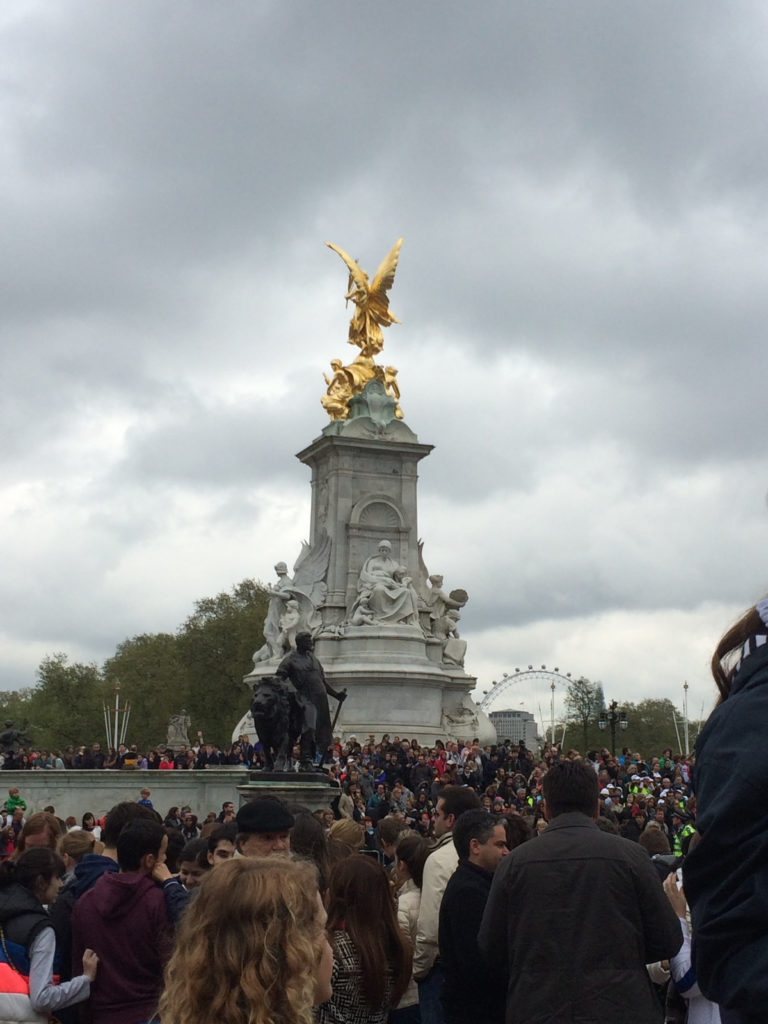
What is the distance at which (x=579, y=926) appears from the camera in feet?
16.6

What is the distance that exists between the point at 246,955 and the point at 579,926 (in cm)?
238

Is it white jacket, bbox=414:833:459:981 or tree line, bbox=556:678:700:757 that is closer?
white jacket, bbox=414:833:459:981

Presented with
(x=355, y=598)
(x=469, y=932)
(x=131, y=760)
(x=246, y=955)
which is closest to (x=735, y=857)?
(x=246, y=955)

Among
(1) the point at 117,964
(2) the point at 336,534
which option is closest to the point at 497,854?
(1) the point at 117,964

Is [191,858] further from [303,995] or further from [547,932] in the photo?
[303,995]

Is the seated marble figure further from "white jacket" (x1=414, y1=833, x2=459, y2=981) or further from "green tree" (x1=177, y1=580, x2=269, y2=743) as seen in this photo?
"white jacket" (x1=414, y1=833, x2=459, y2=981)

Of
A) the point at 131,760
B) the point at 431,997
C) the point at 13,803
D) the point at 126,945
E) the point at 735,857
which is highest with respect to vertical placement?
the point at 131,760

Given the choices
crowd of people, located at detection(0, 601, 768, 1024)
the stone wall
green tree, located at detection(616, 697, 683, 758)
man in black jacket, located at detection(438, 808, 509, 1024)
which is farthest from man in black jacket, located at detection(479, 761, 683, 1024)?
green tree, located at detection(616, 697, 683, 758)

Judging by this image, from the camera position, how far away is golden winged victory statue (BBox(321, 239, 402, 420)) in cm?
4647

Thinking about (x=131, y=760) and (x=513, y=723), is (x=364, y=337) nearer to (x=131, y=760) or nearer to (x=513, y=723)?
(x=131, y=760)

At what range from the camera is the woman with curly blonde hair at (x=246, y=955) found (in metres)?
2.98

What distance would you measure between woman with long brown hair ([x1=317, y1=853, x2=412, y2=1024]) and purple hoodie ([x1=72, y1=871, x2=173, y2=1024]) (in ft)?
2.38

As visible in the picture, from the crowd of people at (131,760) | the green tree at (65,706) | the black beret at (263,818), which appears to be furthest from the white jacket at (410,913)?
the green tree at (65,706)

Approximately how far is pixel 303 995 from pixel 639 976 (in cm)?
237
